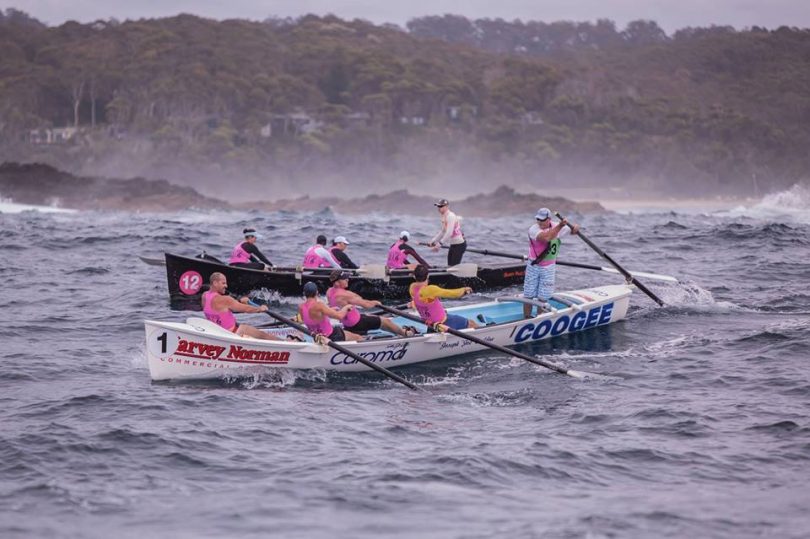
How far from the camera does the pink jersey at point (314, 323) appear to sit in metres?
15.8

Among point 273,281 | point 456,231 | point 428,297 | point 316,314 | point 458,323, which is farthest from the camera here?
point 456,231

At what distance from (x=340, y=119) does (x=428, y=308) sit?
92360 millimetres

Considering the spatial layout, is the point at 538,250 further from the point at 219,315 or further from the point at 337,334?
the point at 219,315

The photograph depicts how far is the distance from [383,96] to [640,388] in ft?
309

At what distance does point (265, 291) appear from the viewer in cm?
2181

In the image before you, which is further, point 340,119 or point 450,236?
point 340,119

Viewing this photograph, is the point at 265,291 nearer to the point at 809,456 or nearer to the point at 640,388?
the point at 640,388

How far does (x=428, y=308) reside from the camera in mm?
16875

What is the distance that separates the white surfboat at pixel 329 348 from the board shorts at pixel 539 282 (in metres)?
0.32

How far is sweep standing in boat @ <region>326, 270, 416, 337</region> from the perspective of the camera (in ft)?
54.6

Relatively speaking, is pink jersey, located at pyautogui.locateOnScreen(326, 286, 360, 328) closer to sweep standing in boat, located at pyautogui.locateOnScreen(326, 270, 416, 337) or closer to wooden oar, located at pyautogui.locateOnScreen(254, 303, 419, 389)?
sweep standing in boat, located at pyautogui.locateOnScreen(326, 270, 416, 337)

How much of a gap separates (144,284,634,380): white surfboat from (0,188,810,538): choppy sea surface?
28 centimetres

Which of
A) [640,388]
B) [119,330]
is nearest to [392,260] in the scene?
[119,330]

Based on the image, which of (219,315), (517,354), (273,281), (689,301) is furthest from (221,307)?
(689,301)
